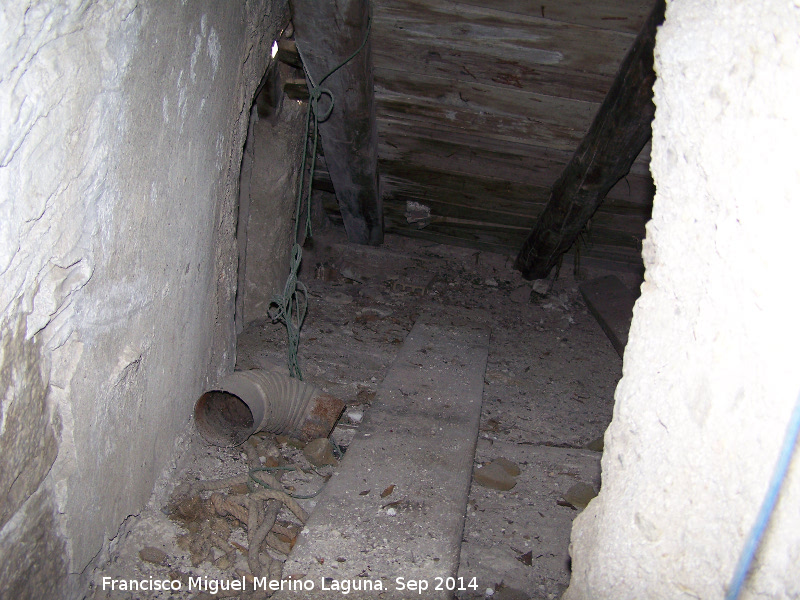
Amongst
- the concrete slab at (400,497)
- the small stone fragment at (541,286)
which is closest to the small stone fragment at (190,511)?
the concrete slab at (400,497)

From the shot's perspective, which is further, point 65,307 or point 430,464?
point 430,464

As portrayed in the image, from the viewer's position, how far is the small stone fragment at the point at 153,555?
69.9 inches

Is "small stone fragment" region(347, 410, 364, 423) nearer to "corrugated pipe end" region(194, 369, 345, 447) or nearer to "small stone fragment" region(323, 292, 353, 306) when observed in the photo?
"corrugated pipe end" region(194, 369, 345, 447)

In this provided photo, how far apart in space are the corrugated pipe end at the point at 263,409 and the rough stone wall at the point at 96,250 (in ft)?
0.55

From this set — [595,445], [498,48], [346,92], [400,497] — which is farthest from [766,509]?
[346,92]

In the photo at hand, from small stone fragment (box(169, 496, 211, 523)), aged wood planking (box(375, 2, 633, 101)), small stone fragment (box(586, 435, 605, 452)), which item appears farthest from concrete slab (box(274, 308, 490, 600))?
aged wood planking (box(375, 2, 633, 101))

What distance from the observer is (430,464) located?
225 centimetres

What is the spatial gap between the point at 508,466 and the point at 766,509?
171cm

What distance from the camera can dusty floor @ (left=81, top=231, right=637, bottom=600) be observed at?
1879mm

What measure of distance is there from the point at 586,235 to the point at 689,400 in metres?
4.01

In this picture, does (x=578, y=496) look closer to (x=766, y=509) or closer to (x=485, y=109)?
(x=766, y=509)

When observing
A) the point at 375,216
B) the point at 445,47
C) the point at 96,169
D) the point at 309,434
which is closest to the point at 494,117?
the point at 445,47

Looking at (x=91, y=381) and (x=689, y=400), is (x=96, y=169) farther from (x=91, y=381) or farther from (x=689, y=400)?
(x=689, y=400)

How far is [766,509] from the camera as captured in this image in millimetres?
867
